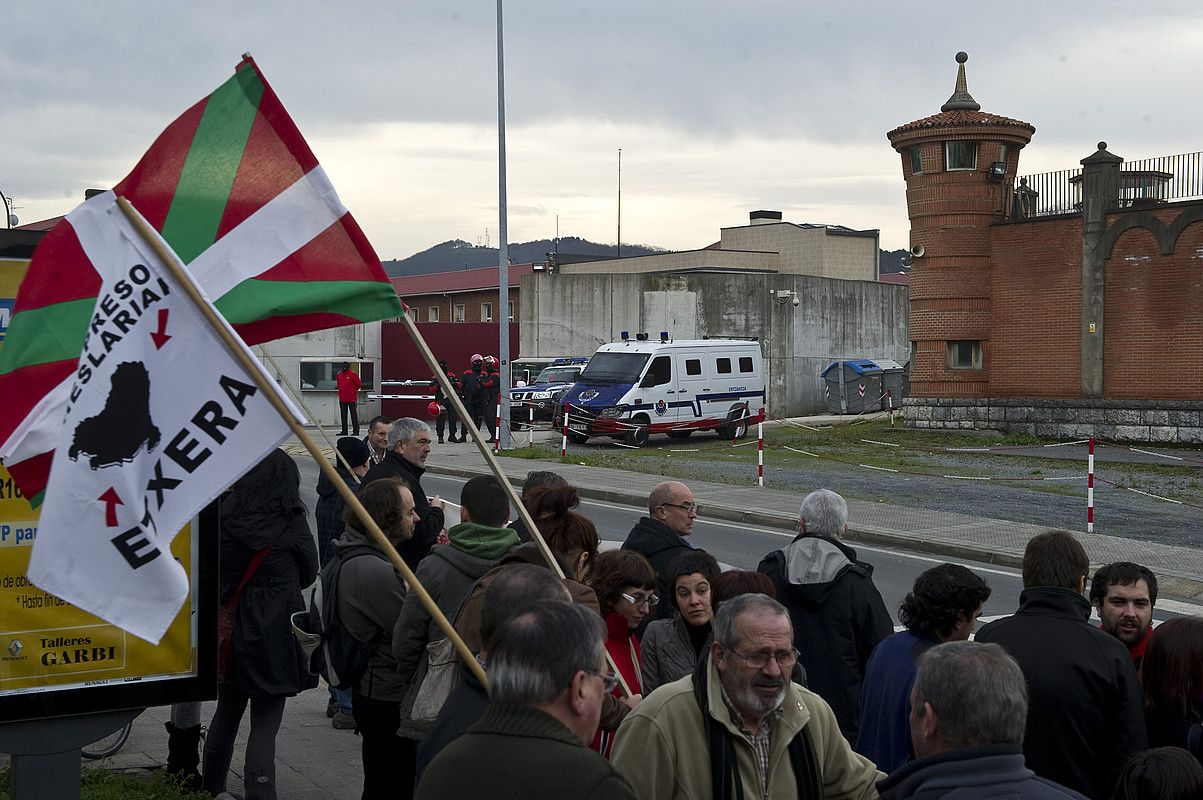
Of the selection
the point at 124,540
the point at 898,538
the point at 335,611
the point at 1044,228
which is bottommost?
the point at 898,538

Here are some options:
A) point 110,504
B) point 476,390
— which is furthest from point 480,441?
point 476,390

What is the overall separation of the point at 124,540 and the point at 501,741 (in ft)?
4.78

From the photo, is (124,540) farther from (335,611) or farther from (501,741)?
(335,611)

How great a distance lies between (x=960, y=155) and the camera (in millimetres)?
32875

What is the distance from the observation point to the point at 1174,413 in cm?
2994

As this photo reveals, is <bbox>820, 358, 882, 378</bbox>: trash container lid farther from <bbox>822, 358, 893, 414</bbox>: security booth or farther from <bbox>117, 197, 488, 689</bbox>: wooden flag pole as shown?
<bbox>117, 197, 488, 689</bbox>: wooden flag pole

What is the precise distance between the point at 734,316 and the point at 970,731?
144 feet

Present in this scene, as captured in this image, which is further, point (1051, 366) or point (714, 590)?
point (1051, 366)

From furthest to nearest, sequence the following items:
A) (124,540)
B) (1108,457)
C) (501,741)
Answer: (1108,457) → (124,540) → (501,741)

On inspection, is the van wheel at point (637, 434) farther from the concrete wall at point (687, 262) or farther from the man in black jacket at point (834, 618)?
the concrete wall at point (687, 262)

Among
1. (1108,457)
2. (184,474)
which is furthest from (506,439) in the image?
(184,474)

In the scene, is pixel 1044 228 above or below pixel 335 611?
above

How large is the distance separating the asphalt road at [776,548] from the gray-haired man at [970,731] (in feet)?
19.1

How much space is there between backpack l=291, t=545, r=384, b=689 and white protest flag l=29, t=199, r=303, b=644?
2069mm
